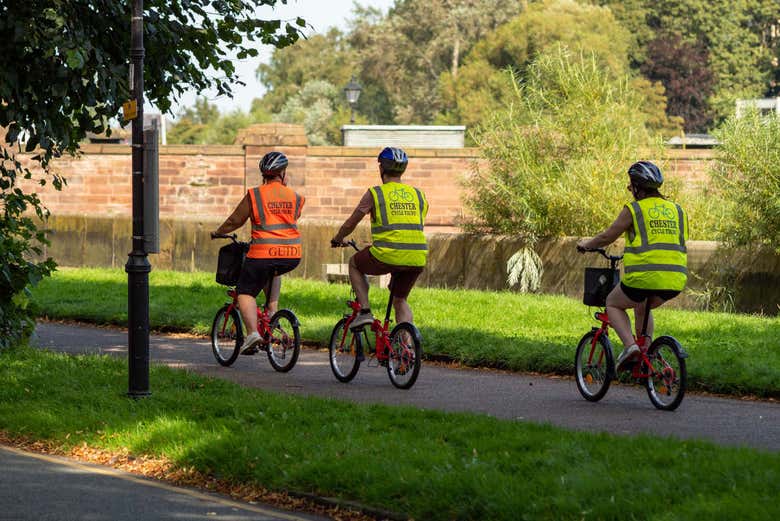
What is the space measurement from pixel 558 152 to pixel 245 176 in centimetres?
920

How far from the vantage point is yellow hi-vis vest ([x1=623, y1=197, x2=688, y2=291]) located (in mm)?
9523

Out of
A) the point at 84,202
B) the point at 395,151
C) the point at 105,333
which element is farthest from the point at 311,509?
the point at 84,202

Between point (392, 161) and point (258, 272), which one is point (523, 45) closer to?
point (258, 272)

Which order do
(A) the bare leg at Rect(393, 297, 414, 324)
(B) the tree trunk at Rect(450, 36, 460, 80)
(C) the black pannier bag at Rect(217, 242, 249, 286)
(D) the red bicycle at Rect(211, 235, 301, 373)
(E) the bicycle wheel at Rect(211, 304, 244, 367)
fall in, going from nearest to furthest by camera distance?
(A) the bare leg at Rect(393, 297, 414, 324), (D) the red bicycle at Rect(211, 235, 301, 373), (C) the black pannier bag at Rect(217, 242, 249, 286), (E) the bicycle wheel at Rect(211, 304, 244, 367), (B) the tree trunk at Rect(450, 36, 460, 80)

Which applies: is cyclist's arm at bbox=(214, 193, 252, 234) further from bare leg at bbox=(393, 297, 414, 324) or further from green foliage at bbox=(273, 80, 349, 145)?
green foliage at bbox=(273, 80, 349, 145)

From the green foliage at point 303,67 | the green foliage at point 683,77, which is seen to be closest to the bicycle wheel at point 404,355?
the green foliage at point 683,77

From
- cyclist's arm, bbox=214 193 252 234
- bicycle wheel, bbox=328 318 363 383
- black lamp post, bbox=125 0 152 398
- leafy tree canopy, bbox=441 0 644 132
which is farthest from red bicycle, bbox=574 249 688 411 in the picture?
leafy tree canopy, bbox=441 0 644 132

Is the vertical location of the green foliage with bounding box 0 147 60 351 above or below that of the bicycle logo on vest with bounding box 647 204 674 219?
below

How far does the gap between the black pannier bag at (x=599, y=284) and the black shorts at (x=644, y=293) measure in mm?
260

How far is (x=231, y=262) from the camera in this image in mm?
11922

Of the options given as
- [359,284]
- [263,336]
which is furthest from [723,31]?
[359,284]

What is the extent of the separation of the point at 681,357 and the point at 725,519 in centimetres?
337

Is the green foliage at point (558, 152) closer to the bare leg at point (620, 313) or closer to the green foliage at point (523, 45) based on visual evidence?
the bare leg at point (620, 313)

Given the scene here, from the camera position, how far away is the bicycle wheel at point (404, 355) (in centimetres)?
1045
